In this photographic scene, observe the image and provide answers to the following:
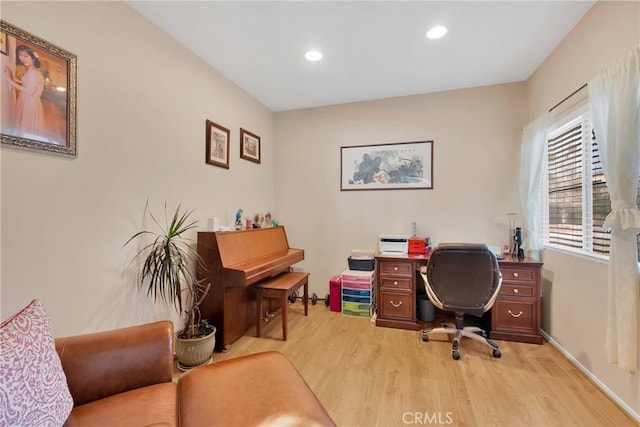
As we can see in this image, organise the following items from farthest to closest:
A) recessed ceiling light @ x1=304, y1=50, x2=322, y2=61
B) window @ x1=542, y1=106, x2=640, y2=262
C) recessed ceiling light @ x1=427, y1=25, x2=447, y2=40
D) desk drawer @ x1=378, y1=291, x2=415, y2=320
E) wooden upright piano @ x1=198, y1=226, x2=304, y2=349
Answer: desk drawer @ x1=378, y1=291, x2=415, y2=320
recessed ceiling light @ x1=304, y1=50, x2=322, y2=61
wooden upright piano @ x1=198, y1=226, x2=304, y2=349
recessed ceiling light @ x1=427, y1=25, x2=447, y2=40
window @ x1=542, y1=106, x2=640, y2=262

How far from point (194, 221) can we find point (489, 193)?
3.34 meters

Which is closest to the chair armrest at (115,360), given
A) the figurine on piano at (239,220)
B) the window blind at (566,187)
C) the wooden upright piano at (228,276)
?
the wooden upright piano at (228,276)

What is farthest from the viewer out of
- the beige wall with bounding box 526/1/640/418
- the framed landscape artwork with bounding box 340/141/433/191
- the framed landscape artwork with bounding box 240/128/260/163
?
the framed landscape artwork with bounding box 340/141/433/191

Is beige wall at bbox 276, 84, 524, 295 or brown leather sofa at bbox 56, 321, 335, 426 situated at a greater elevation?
beige wall at bbox 276, 84, 524, 295

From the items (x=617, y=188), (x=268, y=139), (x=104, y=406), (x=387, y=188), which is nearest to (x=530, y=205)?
(x=617, y=188)

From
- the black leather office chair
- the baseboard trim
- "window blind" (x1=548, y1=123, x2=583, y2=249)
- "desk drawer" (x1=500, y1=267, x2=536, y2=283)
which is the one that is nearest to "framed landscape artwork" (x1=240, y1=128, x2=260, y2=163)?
the black leather office chair

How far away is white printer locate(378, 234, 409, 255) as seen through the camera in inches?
124

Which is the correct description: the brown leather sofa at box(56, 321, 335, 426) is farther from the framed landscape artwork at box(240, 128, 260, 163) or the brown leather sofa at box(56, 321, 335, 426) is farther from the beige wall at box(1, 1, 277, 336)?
the framed landscape artwork at box(240, 128, 260, 163)

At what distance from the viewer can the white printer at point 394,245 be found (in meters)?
3.15

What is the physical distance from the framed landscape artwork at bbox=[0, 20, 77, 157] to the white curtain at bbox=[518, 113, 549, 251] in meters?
3.84

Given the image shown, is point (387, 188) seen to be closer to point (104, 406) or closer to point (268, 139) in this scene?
point (268, 139)

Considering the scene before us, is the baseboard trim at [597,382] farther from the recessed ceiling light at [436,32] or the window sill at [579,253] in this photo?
the recessed ceiling light at [436,32]
